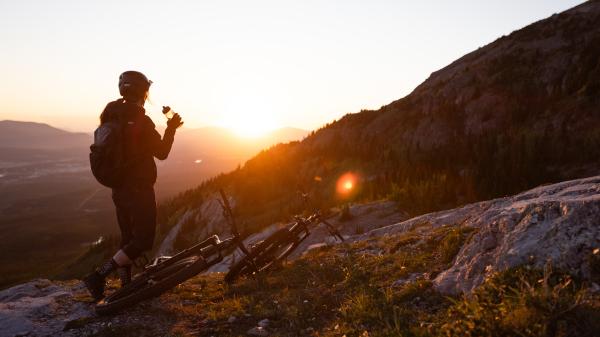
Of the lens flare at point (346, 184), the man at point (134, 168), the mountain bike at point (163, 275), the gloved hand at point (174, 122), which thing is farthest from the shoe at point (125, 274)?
the lens flare at point (346, 184)

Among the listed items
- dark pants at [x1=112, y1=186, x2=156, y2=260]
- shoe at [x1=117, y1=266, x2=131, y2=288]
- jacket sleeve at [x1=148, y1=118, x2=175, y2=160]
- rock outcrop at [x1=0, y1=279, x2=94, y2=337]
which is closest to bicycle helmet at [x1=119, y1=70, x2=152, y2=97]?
jacket sleeve at [x1=148, y1=118, x2=175, y2=160]

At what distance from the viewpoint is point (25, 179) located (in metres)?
169

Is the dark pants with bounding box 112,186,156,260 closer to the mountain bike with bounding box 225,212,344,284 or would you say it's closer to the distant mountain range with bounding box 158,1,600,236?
the mountain bike with bounding box 225,212,344,284

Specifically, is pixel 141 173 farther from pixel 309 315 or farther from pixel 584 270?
pixel 584 270

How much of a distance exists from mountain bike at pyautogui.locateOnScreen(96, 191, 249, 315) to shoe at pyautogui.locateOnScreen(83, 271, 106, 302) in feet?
0.85

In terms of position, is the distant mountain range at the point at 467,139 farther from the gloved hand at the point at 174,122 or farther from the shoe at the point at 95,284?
the shoe at the point at 95,284

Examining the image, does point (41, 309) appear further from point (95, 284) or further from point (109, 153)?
point (109, 153)

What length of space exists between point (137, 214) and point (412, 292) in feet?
14.0

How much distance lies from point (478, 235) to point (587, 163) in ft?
41.5

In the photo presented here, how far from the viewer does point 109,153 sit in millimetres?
6418

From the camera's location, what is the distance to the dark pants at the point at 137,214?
6.66 metres

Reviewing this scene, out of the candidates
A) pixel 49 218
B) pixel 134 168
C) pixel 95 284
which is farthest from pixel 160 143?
pixel 49 218

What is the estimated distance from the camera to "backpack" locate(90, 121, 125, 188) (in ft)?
21.0

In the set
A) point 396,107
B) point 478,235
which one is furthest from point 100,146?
point 396,107
